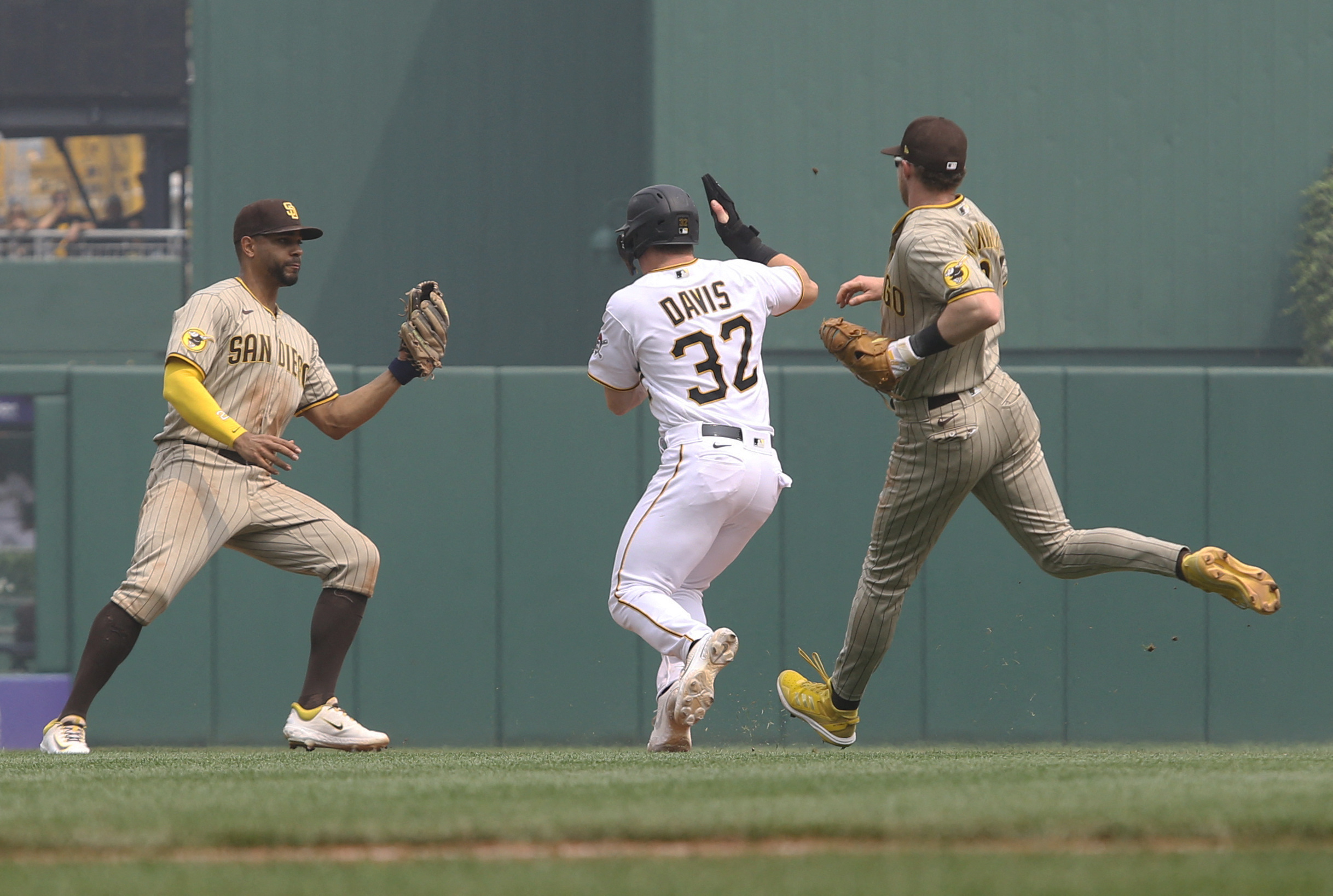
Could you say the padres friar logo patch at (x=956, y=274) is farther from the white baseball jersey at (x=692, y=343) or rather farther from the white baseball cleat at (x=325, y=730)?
the white baseball cleat at (x=325, y=730)

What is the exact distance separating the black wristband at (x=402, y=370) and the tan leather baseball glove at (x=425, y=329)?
0.02 metres

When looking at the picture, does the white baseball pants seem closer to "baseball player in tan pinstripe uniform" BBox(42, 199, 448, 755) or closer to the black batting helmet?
the black batting helmet

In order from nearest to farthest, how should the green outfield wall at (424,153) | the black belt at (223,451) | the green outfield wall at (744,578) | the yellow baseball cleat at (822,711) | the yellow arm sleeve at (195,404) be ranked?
the yellow arm sleeve at (195,404) → the yellow baseball cleat at (822,711) → the black belt at (223,451) → the green outfield wall at (744,578) → the green outfield wall at (424,153)

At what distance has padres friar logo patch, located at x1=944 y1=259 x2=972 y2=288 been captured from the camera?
4348 millimetres

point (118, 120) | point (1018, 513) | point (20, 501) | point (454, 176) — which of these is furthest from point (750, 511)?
point (118, 120)

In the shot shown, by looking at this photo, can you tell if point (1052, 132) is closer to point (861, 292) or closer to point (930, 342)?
point (861, 292)

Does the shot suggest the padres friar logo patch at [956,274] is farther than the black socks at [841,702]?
No

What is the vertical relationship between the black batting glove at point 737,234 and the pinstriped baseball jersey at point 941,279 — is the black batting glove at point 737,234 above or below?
above

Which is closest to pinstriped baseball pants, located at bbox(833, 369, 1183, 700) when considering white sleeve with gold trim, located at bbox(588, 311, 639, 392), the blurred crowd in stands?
white sleeve with gold trim, located at bbox(588, 311, 639, 392)

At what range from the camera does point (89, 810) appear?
3156mm

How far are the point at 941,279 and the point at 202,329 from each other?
241cm

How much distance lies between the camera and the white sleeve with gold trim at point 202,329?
16.0 feet

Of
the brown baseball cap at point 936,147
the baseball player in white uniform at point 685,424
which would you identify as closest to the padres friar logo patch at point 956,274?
the brown baseball cap at point 936,147

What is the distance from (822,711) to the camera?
16.4ft
